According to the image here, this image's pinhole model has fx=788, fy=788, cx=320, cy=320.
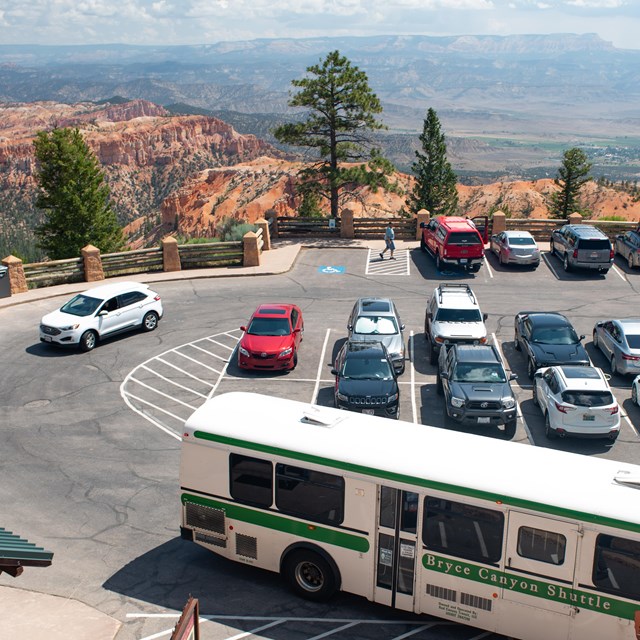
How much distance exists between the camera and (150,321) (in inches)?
1131

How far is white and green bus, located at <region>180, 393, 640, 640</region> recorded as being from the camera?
11430mm

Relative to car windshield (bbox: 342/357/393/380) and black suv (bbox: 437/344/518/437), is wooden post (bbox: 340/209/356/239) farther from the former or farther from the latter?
car windshield (bbox: 342/357/393/380)

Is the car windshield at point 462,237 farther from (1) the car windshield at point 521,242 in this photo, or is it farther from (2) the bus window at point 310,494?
(2) the bus window at point 310,494

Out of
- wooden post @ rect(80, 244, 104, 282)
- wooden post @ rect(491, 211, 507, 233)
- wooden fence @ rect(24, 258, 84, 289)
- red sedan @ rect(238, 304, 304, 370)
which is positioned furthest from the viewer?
wooden post @ rect(491, 211, 507, 233)

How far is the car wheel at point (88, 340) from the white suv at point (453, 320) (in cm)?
1136

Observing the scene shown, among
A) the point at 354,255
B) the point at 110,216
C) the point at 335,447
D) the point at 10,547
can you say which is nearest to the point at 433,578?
the point at 335,447

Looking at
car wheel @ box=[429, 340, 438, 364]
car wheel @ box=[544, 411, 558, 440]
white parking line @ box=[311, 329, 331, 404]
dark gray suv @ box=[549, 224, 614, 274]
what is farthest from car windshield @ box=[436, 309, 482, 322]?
dark gray suv @ box=[549, 224, 614, 274]

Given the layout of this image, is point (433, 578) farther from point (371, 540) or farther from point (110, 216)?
point (110, 216)

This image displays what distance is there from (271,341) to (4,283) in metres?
13.5

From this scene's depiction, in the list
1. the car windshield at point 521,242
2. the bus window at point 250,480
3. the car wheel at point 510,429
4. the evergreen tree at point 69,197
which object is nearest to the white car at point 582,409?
the car wheel at point 510,429

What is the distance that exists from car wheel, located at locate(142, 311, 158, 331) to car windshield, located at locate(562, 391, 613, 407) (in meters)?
15.2

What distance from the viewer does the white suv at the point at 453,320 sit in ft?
81.5

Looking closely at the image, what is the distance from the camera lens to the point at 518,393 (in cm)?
2364

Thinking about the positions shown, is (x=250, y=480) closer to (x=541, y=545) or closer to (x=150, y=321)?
(x=541, y=545)
